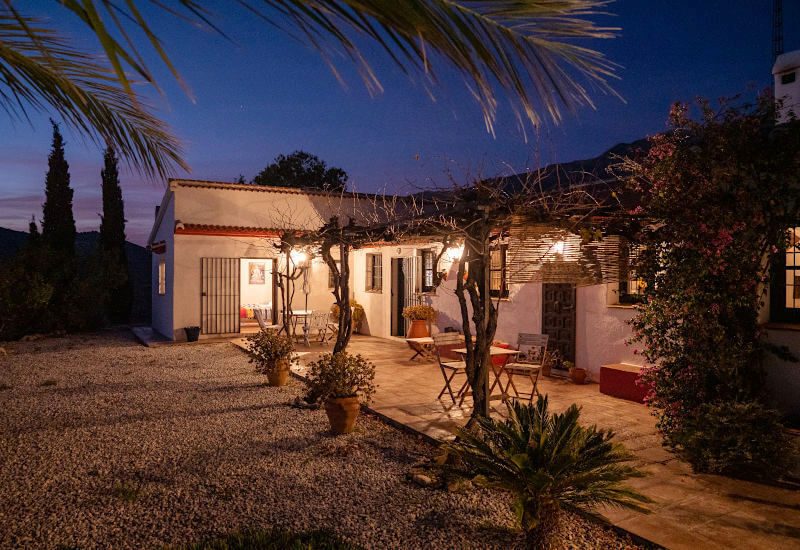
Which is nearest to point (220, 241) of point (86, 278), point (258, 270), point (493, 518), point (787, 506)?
point (258, 270)

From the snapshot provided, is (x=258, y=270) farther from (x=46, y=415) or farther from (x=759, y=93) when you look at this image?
(x=759, y=93)

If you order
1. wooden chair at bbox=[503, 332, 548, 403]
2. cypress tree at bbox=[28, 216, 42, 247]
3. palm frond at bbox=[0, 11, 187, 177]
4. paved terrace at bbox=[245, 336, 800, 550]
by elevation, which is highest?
cypress tree at bbox=[28, 216, 42, 247]

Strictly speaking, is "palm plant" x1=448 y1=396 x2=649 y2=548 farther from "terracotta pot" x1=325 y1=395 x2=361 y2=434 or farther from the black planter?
the black planter

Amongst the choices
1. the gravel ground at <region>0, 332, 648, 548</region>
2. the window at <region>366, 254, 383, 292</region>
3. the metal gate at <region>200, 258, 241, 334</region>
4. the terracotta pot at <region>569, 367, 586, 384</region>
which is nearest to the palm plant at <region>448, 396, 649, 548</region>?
the gravel ground at <region>0, 332, 648, 548</region>

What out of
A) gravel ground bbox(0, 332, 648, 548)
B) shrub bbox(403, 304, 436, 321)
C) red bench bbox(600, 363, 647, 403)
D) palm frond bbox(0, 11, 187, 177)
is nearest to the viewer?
palm frond bbox(0, 11, 187, 177)

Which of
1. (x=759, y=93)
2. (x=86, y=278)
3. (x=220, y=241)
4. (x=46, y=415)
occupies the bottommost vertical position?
(x=46, y=415)

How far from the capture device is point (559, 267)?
6.51 metres

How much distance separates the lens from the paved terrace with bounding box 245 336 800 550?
3.58 meters

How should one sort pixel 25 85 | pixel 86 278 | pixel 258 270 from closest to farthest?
pixel 25 85 < pixel 86 278 < pixel 258 270

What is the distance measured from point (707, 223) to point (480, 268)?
2080mm

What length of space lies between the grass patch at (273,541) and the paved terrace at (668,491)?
1.99 m

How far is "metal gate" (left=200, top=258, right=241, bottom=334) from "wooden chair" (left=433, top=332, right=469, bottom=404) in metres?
6.28

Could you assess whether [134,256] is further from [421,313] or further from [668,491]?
[668,491]

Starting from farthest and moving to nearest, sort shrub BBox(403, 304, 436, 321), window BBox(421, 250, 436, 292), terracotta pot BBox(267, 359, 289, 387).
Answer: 1. window BBox(421, 250, 436, 292)
2. shrub BBox(403, 304, 436, 321)
3. terracotta pot BBox(267, 359, 289, 387)
